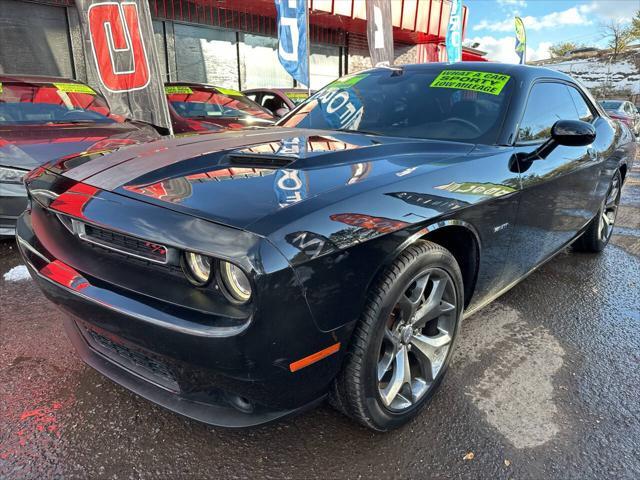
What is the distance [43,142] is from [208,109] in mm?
3573

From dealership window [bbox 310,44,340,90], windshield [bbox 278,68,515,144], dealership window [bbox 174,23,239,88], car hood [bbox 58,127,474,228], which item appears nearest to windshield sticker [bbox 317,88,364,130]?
windshield [bbox 278,68,515,144]

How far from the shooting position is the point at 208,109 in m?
7.15

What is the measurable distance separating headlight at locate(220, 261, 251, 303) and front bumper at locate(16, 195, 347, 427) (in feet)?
0.30

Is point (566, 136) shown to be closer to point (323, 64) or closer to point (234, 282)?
point (234, 282)

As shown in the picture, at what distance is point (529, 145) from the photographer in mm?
2541

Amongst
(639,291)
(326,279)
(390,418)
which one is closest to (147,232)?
(326,279)

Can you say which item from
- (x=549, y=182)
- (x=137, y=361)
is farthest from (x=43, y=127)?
(x=549, y=182)

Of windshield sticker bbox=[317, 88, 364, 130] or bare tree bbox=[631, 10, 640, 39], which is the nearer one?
windshield sticker bbox=[317, 88, 364, 130]

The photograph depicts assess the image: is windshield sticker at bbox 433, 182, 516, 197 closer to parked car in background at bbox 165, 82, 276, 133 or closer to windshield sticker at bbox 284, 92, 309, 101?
parked car in background at bbox 165, 82, 276, 133

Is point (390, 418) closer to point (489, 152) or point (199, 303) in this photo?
point (199, 303)

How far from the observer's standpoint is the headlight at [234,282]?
139cm

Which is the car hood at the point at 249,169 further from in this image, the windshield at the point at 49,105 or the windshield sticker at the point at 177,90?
the windshield sticker at the point at 177,90

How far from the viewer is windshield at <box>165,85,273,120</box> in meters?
7.00

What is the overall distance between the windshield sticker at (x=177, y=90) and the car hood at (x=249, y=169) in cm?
522
